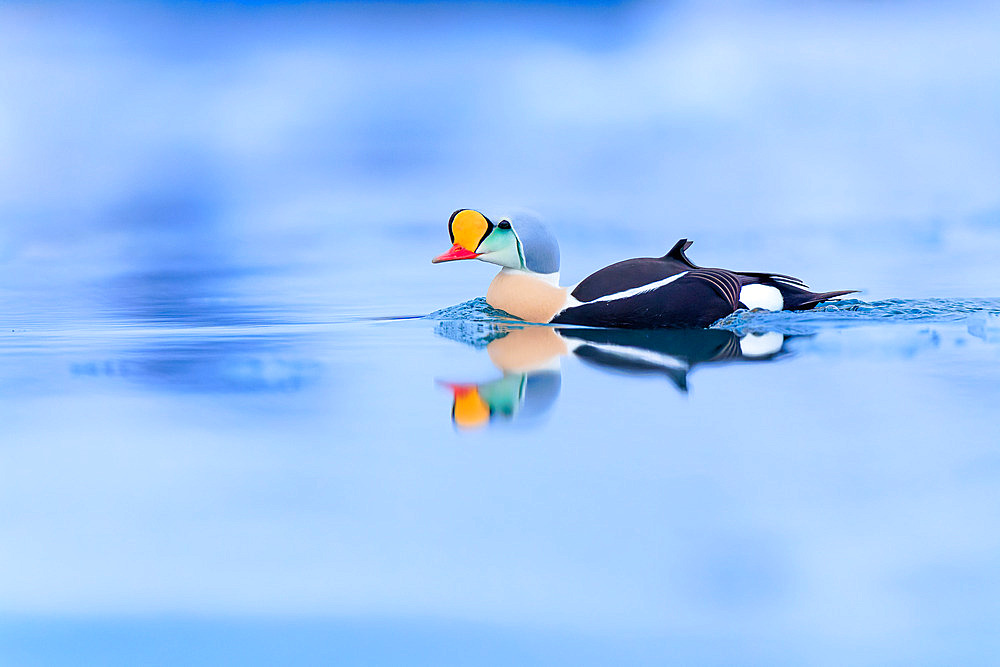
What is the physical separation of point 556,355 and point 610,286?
981 mm

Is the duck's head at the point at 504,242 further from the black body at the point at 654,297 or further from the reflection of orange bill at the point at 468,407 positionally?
the reflection of orange bill at the point at 468,407

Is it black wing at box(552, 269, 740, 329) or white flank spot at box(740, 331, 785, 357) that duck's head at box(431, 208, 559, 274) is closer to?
black wing at box(552, 269, 740, 329)

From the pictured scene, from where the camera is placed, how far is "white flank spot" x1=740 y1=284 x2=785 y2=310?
4359 mm

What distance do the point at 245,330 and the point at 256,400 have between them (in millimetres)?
1700

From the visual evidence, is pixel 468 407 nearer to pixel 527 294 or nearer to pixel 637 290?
pixel 637 290

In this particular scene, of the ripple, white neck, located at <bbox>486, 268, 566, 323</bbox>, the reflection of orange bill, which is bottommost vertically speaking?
the reflection of orange bill

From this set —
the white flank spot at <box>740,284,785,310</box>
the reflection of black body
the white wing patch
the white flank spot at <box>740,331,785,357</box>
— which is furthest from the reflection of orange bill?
the white flank spot at <box>740,284,785,310</box>

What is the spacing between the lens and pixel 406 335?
4.11 metres

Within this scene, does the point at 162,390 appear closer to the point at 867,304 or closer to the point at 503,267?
the point at 503,267

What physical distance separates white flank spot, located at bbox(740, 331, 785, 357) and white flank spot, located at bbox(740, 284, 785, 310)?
1.30 feet

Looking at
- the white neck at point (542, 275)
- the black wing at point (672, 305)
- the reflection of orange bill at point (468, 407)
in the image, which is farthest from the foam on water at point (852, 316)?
the reflection of orange bill at point (468, 407)

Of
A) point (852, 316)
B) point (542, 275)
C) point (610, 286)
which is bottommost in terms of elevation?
point (852, 316)

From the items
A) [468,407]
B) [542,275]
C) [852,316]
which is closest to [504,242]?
[542,275]

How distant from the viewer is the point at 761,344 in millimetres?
3611
